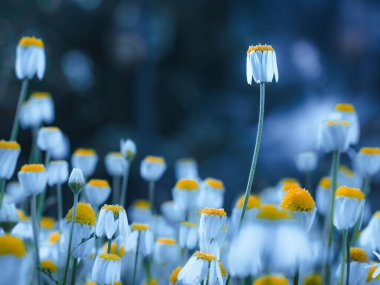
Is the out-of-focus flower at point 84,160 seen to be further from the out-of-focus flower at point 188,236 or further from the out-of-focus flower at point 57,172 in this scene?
the out-of-focus flower at point 188,236

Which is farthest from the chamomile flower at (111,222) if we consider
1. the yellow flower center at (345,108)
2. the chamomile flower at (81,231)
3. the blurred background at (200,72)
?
the blurred background at (200,72)

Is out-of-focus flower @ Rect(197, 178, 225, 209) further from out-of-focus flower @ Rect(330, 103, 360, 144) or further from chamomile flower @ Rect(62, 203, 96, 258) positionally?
chamomile flower @ Rect(62, 203, 96, 258)

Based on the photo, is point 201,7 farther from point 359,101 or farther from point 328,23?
point 359,101

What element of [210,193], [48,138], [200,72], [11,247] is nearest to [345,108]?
[210,193]

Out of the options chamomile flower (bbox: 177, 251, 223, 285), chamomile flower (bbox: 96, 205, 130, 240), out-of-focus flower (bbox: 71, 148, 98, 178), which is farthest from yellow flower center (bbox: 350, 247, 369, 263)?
out-of-focus flower (bbox: 71, 148, 98, 178)

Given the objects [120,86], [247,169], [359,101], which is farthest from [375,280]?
[120,86]

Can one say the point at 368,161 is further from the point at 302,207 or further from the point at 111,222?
the point at 111,222
